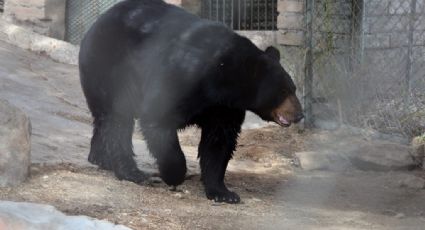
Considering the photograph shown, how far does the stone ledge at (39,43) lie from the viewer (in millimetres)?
10109

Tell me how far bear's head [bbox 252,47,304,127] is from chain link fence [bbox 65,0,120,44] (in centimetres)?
591

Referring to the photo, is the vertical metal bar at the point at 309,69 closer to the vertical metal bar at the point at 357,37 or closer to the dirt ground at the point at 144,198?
the vertical metal bar at the point at 357,37

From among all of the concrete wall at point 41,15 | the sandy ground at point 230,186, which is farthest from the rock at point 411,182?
the concrete wall at point 41,15

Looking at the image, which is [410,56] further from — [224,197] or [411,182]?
[224,197]

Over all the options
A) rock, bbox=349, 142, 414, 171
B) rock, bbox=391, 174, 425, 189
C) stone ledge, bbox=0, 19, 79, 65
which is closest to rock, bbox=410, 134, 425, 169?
rock, bbox=349, 142, 414, 171

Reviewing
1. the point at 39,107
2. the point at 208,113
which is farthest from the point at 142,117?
the point at 39,107

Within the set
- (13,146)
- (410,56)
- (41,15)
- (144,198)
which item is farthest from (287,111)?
(41,15)

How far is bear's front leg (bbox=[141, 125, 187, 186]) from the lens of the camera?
16.8 feet

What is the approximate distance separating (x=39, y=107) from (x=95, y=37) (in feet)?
7.38

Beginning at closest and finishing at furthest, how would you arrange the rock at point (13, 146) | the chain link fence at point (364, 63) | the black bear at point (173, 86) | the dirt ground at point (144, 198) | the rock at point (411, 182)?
the dirt ground at point (144, 198)
the rock at point (13, 146)
the black bear at point (173, 86)
the rock at point (411, 182)
the chain link fence at point (364, 63)

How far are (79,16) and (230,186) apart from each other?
18.8 feet

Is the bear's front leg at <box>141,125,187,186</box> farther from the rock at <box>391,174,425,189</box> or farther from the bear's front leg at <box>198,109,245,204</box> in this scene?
the rock at <box>391,174,425,189</box>

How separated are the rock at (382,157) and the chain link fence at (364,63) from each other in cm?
64

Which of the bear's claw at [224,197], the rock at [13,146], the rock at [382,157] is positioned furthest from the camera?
the rock at [382,157]
